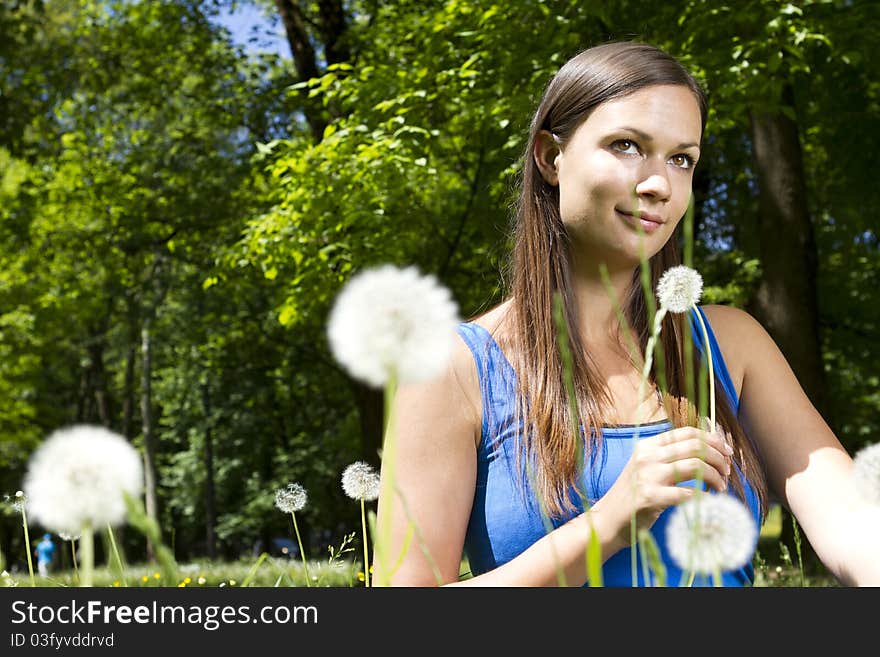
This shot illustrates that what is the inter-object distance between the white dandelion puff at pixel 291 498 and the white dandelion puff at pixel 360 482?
0.20ft

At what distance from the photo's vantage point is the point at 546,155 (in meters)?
1.79

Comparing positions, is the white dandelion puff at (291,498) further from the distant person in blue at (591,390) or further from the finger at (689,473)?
the finger at (689,473)

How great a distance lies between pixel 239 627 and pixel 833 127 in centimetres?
1261

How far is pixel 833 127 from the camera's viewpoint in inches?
467

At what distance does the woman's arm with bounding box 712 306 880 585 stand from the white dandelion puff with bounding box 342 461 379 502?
63 centimetres

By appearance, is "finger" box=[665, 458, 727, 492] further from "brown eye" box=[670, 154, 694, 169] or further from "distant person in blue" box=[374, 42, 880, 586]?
"brown eye" box=[670, 154, 694, 169]

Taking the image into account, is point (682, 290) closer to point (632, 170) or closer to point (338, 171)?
point (632, 170)

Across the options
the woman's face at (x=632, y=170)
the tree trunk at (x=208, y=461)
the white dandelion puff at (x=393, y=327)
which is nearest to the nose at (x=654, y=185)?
the woman's face at (x=632, y=170)

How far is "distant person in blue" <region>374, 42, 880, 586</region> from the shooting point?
4.53 feet

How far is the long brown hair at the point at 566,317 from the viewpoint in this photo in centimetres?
151

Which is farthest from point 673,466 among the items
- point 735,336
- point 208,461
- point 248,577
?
point 208,461

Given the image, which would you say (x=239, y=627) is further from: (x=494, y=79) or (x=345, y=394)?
(x=345, y=394)

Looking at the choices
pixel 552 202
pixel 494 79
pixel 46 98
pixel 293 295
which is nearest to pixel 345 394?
pixel 46 98

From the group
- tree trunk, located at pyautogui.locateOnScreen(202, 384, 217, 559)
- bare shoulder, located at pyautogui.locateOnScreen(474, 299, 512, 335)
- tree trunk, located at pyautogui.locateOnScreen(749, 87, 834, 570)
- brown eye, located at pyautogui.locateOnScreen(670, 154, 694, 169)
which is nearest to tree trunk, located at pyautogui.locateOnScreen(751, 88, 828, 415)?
tree trunk, located at pyautogui.locateOnScreen(749, 87, 834, 570)
